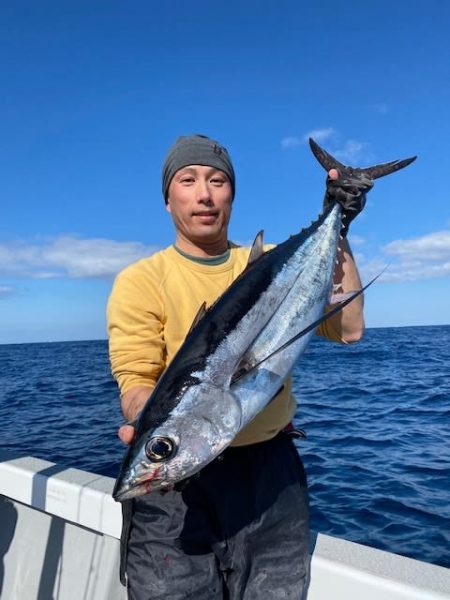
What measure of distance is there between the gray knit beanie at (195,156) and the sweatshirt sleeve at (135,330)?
59 centimetres

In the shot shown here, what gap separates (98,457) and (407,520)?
6319mm

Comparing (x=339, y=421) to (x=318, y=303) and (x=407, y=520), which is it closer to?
(x=407, y=520)

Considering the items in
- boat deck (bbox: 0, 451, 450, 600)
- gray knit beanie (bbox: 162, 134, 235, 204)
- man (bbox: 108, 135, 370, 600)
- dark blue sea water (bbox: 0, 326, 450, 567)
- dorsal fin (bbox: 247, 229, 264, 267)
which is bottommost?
dark blue sea water (bbox: 0, 326, 450, 567)

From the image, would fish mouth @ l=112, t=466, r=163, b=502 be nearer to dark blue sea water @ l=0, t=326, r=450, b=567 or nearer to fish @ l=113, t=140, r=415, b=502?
fish @ l=113, t=140, r=415, b=502

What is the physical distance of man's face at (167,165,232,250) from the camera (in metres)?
2.80

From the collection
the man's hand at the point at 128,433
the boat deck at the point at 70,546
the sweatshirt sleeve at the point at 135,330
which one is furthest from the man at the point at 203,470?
the boat deck at the point at 70,546

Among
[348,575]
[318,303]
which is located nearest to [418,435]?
[348,575]

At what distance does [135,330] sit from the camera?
261cm

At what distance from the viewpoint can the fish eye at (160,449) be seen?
2.07m

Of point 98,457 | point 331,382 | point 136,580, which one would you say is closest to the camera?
point 136,580

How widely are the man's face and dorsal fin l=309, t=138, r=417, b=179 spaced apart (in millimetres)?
843

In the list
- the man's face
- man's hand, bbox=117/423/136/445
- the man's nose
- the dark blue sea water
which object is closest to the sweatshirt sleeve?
man's hand, bbox=117/423/136/445

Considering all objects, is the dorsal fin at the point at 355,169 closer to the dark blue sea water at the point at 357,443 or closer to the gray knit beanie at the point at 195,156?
the gray knit beanie at the point at 195,156

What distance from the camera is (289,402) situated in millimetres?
2887
